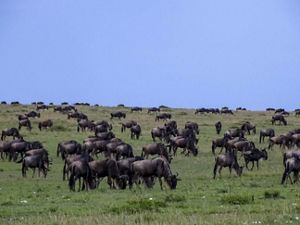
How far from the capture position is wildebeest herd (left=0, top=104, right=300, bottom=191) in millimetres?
26438

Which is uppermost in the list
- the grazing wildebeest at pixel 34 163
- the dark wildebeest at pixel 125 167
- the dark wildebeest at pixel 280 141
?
the dark wildebeest at pixel 280 141

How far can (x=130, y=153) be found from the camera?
120 ft

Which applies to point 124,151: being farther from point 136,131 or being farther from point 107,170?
point 136,131

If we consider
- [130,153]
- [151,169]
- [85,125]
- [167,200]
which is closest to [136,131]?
[85,125]

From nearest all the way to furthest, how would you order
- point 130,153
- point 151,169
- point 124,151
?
point 151,169 → point 130,153 → point 124,151

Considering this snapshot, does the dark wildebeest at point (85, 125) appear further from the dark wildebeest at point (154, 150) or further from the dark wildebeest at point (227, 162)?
the dark wildebeest at point (227, 162)

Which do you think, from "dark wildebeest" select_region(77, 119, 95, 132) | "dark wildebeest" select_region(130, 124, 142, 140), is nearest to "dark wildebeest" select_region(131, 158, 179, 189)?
"dark wildebeest" select_region(130, 124, 142, 140)

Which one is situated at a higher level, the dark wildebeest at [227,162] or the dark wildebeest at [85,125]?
the dark wildebeest at [85,125]

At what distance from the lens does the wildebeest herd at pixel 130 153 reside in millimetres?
26438

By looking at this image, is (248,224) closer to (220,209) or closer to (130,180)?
(220,209)

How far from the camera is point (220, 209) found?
716 inches

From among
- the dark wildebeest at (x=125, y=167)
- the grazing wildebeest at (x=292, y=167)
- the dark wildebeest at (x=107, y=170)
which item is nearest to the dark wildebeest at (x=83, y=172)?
the dark wildebeest at (x=107, y=170)

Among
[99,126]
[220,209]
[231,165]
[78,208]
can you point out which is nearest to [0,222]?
[78,208]

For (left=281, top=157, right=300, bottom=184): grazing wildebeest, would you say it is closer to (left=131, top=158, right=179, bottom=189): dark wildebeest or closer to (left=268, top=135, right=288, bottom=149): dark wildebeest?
(left=131, top=158, right=179, bottom=189): dark wildebeest
